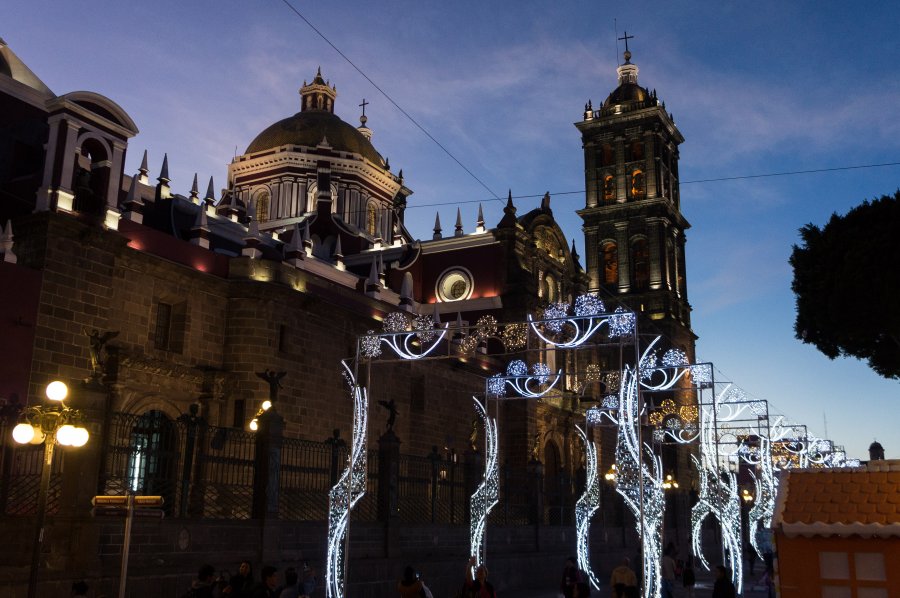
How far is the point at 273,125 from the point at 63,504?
34.9 meters

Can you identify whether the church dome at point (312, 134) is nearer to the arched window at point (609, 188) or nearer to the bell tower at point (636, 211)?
the bell tower at point (636, 211)

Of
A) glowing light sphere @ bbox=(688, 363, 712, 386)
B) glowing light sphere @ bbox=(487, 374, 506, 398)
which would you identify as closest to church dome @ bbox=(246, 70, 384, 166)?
glowing light sphere @ bbox=(487, 374, 506, 398)

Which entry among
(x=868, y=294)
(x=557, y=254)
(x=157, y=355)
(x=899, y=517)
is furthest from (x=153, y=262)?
(x=557, y=254)

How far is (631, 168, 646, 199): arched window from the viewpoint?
56.7 m

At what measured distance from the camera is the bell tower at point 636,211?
55.1 m

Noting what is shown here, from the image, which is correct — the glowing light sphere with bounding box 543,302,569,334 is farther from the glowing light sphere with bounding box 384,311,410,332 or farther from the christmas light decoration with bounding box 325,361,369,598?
the christmas light decoration with bounding box 325,361,369,598

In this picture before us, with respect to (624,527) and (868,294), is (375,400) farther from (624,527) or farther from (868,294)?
(868,294)

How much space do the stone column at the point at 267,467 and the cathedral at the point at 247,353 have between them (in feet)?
0.12

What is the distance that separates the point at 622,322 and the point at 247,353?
12.3 m

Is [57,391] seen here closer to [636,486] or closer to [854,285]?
[636,486]

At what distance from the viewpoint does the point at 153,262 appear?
2191 cm

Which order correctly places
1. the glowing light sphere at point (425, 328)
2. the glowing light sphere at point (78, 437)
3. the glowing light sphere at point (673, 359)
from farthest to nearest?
the glowing light sphere at point (673, 359), the glowing light sphere at point (425, 328), the glowing light sphere at point (78, 437)

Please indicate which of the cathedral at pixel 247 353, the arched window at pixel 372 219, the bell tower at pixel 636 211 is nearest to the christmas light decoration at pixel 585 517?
the cathedral at pixel 247 353

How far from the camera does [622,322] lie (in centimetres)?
1477
